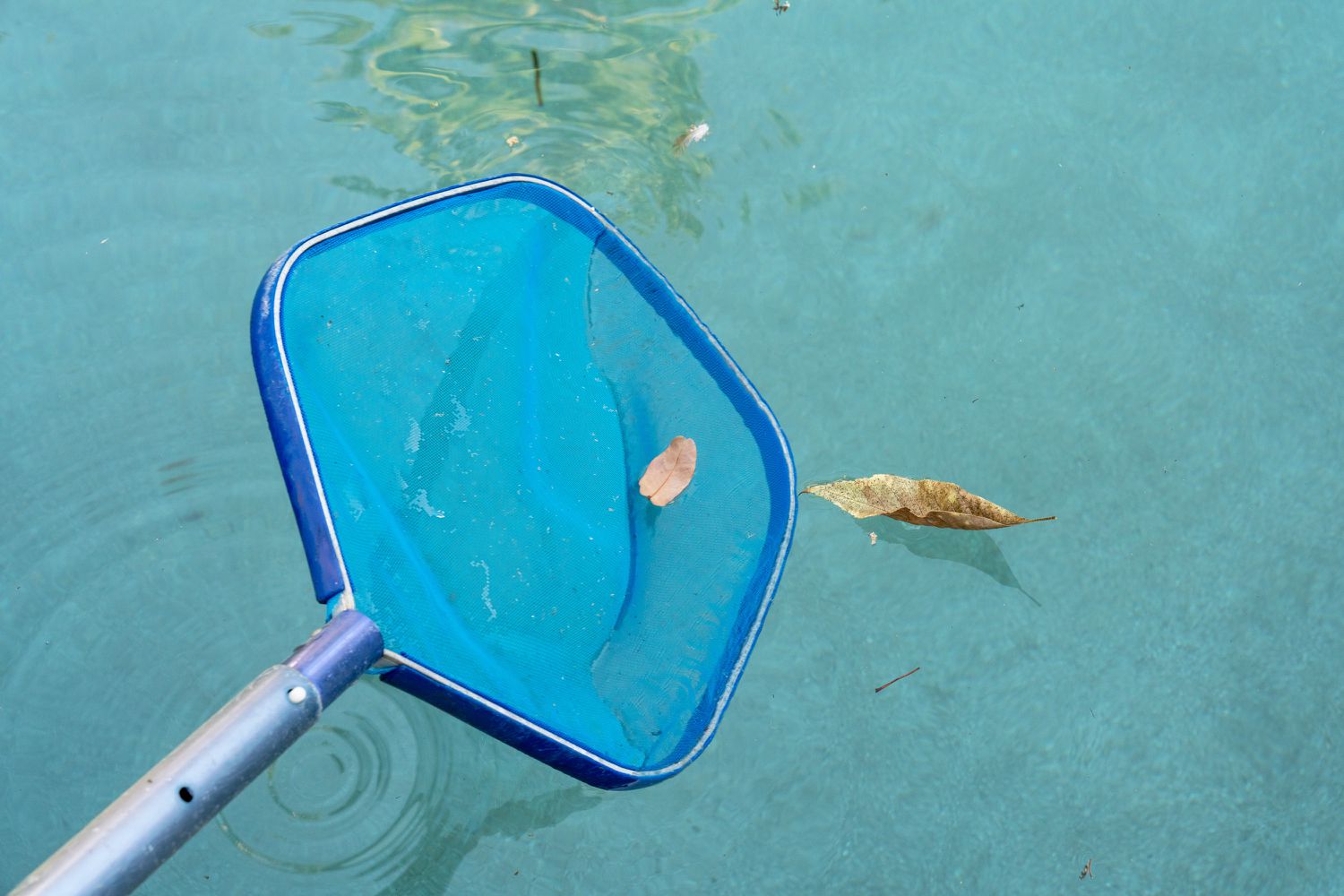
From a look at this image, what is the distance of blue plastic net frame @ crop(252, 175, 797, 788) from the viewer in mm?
1147

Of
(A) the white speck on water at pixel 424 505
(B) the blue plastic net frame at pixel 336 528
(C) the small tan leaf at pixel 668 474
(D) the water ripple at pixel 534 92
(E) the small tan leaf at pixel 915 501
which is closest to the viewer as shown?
(B) the blue plastic net frame at pixel 336 528

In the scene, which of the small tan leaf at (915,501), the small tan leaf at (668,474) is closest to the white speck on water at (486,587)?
the small tan leaf at (668,474)

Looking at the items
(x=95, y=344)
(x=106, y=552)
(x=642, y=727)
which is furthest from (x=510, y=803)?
(x=95, y=344)

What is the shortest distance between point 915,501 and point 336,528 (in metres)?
0.94

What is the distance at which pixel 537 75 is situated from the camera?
196 centimetres

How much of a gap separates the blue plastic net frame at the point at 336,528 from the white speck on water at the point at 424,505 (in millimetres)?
177

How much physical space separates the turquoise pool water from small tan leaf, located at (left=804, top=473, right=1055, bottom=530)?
4 centimetres

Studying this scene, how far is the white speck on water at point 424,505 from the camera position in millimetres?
1336

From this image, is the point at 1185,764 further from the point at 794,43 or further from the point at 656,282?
the point at 794,43

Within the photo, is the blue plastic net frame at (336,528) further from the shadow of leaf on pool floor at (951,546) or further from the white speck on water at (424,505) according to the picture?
the shadow of leaf on pool floor at (951,546)

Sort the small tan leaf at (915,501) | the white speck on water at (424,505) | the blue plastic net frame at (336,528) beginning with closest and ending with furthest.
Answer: the blue plastic net frame at (336,528) < the white speck on water at (424,505) < the small tan leaf at (915,501)

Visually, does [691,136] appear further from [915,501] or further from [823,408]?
[915,501]

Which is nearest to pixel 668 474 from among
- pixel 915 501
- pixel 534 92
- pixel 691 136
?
pixel 915 501

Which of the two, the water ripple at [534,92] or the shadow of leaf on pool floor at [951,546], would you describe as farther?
the water ripple at [534,92]
